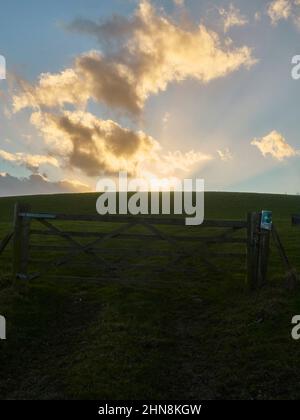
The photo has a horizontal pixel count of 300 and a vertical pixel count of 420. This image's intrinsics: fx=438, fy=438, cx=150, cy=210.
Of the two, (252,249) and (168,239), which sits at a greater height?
(168,239)

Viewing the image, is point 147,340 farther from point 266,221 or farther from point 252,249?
point 266,221

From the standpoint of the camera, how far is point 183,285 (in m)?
15.3

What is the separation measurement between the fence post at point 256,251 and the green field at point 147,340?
0.50 m

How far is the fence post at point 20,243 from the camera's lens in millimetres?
14695

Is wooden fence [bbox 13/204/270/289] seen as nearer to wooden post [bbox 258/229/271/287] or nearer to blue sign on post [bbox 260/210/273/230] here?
wooden post [bbox 258/229/271/287]

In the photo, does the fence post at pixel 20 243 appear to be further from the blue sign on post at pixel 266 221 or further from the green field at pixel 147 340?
the blue sign on post at pixel 266 221

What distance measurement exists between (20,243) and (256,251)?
25.7ft

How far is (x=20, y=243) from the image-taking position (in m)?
14.7

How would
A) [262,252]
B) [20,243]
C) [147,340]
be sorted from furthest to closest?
1. [20,243]
2. [262,252]
3. [147,340]

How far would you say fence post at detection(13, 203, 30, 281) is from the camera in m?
14.7

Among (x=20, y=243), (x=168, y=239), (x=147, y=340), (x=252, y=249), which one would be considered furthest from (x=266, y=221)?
(x=20, y=243)

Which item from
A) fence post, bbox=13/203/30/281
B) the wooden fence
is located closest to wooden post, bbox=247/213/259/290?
the wooden fence

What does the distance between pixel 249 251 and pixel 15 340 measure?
25.3 feet
